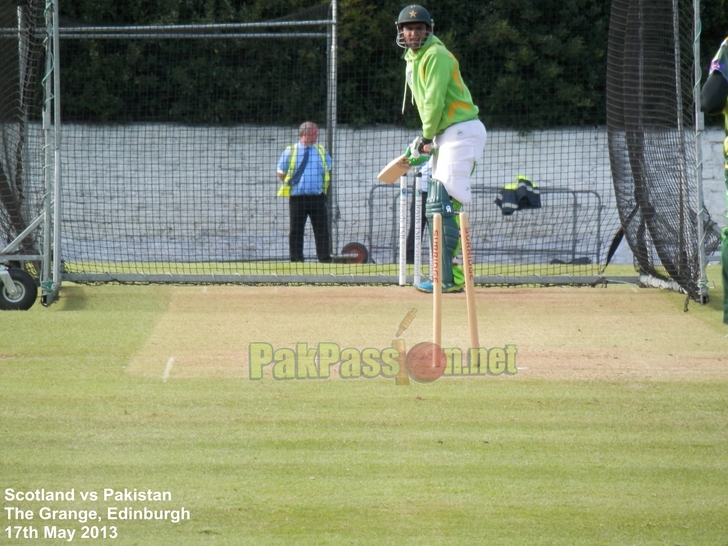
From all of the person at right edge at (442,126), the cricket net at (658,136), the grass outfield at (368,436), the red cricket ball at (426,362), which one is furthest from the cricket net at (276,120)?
the red cricket ball at (426,362)

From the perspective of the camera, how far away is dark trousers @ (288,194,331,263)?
14305 millimetres

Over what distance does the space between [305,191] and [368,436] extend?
29.7 ft

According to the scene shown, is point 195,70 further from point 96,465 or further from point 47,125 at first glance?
point 96,465

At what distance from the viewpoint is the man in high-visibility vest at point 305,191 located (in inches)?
554

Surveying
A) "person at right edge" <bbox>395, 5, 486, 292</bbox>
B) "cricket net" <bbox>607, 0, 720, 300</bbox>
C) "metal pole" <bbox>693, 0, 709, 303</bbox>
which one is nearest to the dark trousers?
"cricket net" <bbox>607, 0, 720, 300</bbox>

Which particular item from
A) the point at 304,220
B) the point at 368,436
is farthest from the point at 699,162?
the point at 304,220

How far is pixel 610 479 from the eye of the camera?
4.80 metres

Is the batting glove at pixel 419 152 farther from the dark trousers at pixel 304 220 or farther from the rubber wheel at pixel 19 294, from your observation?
the dark trousers at pixel 304 220

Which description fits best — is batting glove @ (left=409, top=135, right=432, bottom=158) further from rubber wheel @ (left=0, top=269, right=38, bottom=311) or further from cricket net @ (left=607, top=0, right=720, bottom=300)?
rubber wheel @ (left=0, top=269, right=38, bottom=311)

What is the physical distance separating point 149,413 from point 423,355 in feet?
6.48

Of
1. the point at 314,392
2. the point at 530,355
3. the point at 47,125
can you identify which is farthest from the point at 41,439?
the point at 47,125

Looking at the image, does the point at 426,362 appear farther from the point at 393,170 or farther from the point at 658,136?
the point at 658,136

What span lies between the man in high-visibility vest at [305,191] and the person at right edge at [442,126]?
21.2ft

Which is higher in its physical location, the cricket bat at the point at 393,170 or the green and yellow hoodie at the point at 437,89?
the green and yellow hoodie at the point at 437,89
